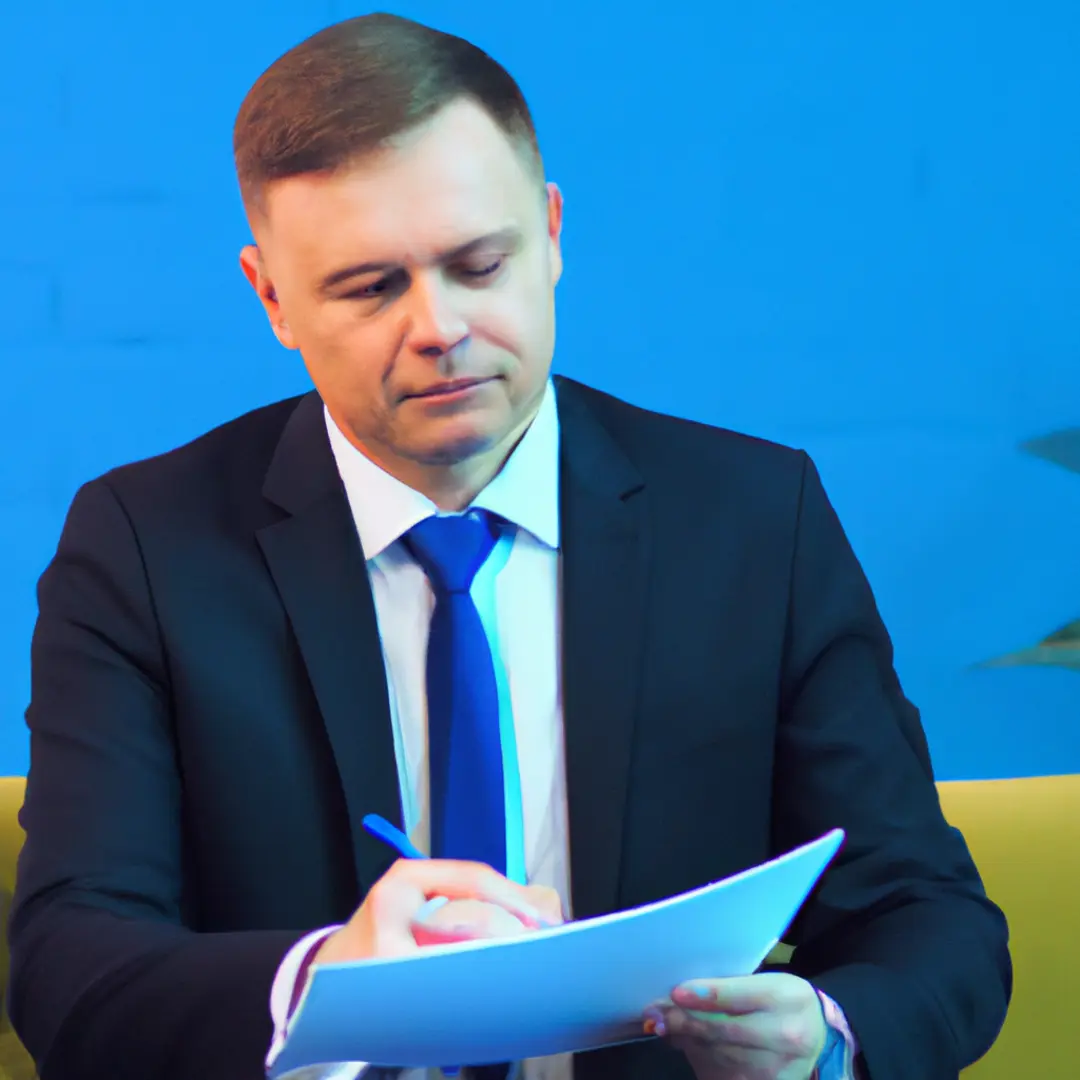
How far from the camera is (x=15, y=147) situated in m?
1.66

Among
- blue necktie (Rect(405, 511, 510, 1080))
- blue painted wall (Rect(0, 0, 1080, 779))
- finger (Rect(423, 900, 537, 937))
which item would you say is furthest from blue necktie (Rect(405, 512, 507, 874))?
blue painted wall (Rect(0, 0, 1080, 779))

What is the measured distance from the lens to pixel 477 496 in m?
1.31

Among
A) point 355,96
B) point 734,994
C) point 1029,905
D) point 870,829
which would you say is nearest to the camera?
point 734,994

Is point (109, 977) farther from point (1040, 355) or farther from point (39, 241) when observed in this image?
point (1040, 355)

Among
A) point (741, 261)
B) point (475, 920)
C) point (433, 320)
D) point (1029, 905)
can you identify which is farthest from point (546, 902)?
point (741, 261)

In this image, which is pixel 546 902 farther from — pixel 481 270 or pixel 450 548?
pixel 481 270

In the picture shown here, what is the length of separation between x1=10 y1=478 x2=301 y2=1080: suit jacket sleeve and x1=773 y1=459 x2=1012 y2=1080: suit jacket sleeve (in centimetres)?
45

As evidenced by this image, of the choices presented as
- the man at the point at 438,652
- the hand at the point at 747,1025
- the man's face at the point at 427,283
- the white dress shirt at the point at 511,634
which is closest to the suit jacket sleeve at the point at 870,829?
the man at the point at 438,652

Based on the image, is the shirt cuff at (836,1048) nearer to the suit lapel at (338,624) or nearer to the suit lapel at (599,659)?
the suit lapel at (599,659)

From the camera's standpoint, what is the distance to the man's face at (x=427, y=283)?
115cm

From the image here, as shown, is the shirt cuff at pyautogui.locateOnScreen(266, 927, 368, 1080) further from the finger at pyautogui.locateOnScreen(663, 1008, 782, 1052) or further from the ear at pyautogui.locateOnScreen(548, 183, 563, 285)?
the ear at pyautogui.locateOnScreen(548, 183, 563, 285)

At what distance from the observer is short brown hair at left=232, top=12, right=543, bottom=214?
45.6 inches

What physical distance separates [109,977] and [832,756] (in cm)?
62

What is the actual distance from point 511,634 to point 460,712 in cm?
9
